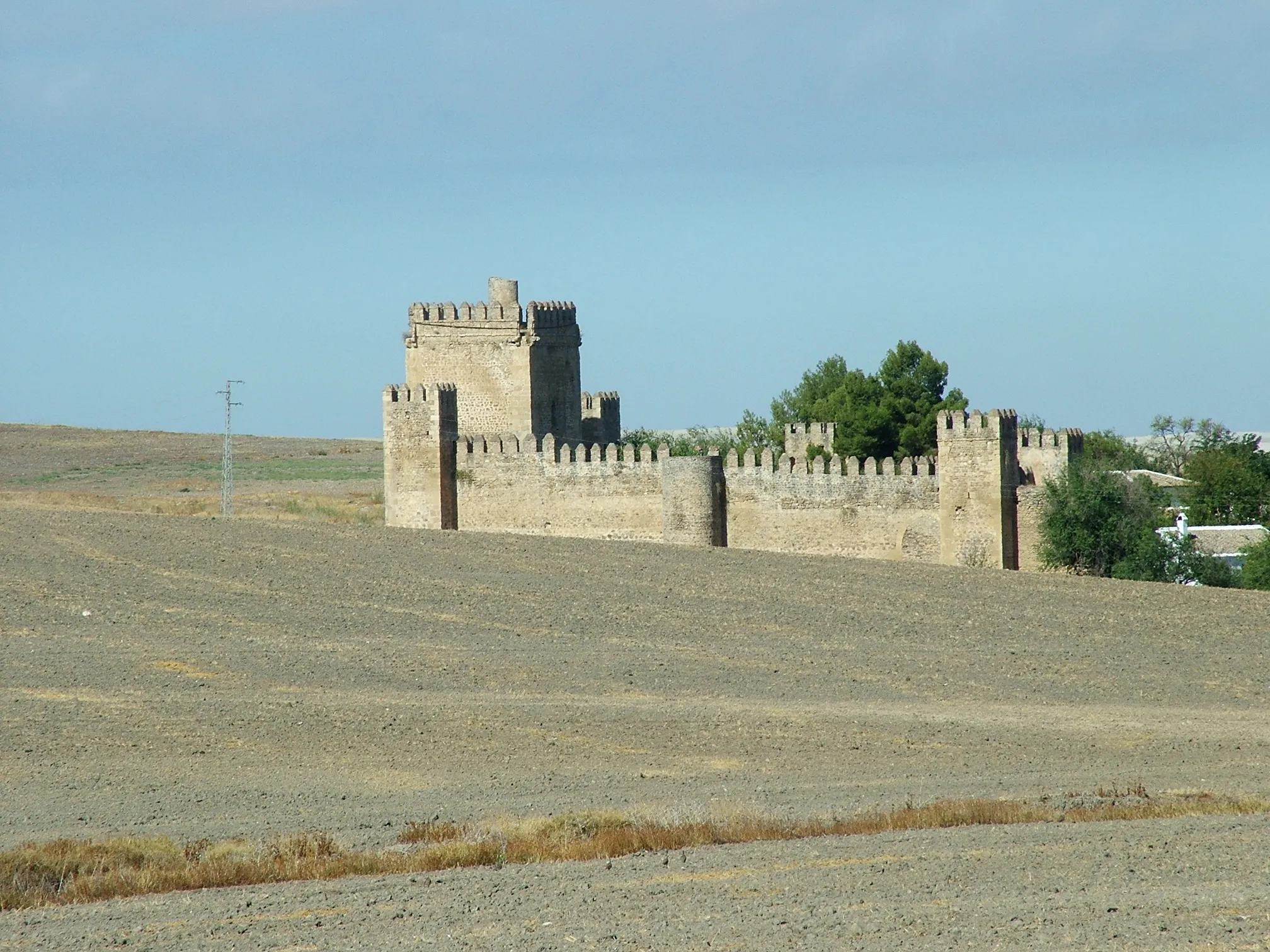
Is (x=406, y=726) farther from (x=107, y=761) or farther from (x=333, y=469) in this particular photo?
(x=333, y=469)

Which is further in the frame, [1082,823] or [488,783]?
[488,783]

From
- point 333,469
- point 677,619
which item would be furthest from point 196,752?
point 333,469

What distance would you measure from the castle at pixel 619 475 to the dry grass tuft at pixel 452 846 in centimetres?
1682

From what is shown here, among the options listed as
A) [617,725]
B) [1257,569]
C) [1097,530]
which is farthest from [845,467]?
[617,725]

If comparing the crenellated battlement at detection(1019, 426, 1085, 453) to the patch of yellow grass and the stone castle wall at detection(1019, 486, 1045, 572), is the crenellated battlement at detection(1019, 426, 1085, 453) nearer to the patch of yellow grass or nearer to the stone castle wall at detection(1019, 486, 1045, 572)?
the stone castle wall at detection(1019, 486, 1045, 572)

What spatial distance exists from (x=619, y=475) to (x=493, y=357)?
516 cm

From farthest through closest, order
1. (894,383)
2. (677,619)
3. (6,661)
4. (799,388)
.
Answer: (799,388) → (894,383) → (677,619) → (6,661)

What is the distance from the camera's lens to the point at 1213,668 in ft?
65.7

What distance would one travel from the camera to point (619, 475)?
3148cm

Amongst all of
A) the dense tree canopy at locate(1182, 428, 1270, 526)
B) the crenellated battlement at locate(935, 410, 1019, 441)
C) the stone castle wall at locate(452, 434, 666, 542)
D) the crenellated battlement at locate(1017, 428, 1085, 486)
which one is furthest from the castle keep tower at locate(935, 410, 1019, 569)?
the dense tree canopy at locate(1182, 428, 1270, 526)

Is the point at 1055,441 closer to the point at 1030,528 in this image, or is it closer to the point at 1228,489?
the point at 1030,528

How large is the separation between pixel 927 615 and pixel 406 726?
9088 millimetres

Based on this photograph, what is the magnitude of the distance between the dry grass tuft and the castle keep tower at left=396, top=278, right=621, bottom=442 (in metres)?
23.5

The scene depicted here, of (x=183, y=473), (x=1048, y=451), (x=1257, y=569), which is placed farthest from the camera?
(x=183, y=473)
